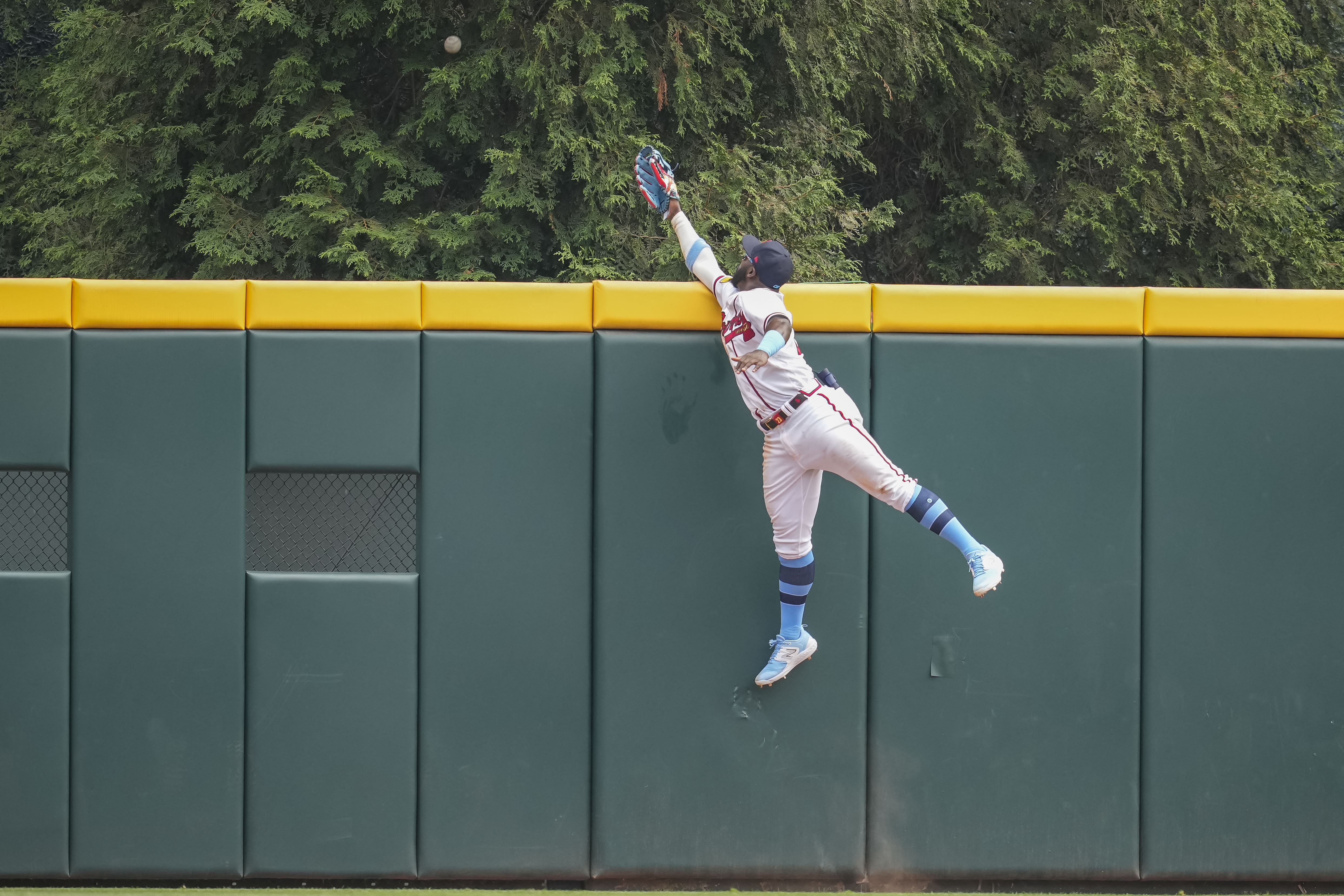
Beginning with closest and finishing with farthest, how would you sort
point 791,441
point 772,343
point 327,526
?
1. point 772,343
2. point 791,441
3. point 327,526

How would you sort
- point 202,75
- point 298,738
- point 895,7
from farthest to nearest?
point 895,7 < point 202,75 < point 298,738

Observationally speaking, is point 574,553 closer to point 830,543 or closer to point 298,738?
point 830,543

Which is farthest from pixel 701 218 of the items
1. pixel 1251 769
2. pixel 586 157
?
pixel 1251 769

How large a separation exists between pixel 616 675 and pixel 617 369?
3.85ft

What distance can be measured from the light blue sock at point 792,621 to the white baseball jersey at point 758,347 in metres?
0.70

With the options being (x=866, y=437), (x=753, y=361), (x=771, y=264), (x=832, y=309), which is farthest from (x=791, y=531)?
(x=771, y=264)

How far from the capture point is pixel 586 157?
792 centimetres

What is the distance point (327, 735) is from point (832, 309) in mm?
2514

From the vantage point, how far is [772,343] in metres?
3.47

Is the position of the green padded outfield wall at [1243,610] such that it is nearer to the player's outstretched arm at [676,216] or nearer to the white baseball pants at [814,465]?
the white baseball pants at [814,465]

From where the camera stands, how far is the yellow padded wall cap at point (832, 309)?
3.93 metres

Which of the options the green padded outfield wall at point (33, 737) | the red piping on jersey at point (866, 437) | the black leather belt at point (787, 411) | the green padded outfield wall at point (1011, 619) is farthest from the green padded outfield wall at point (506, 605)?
the green padded outfield wall at point (33, 737)

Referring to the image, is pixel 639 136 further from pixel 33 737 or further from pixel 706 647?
pixel 33 737

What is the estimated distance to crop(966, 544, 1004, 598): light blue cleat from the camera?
348 centimetres
